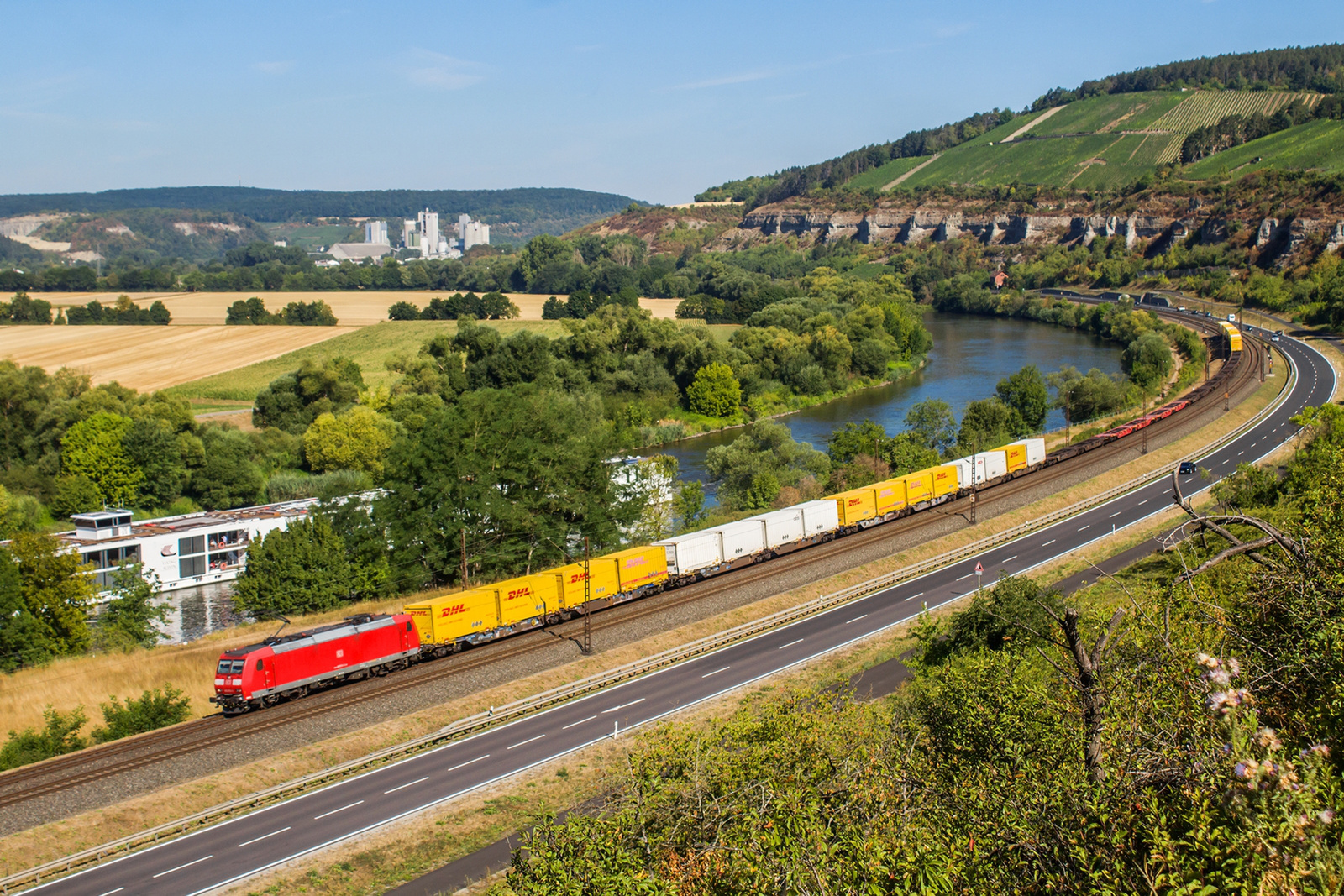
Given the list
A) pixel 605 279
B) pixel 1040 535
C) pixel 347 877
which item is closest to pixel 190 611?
pixel 347 877

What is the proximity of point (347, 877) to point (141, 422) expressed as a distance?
6070 centimetres

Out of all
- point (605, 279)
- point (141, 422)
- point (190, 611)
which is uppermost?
point (605, 279)

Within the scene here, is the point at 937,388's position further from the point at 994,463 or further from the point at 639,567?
the point at 639,567

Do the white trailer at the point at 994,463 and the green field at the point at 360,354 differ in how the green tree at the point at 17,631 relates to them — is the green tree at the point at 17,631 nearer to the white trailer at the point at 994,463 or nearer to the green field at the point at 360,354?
the white trailer at the point at 994,463

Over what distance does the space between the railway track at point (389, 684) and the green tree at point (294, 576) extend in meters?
14.2

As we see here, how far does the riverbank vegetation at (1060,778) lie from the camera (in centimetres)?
835

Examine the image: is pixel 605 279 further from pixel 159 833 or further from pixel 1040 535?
pixel 159 833

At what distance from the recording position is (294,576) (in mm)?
45938

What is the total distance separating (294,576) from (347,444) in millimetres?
30268

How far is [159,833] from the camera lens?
23312 mm

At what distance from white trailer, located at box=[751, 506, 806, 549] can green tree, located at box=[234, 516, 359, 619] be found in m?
20.2

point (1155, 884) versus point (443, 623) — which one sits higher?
point (1155, 884)

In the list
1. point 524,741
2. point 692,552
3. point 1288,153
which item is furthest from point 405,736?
point 1288,153

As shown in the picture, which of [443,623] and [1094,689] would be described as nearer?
[1094,689]
